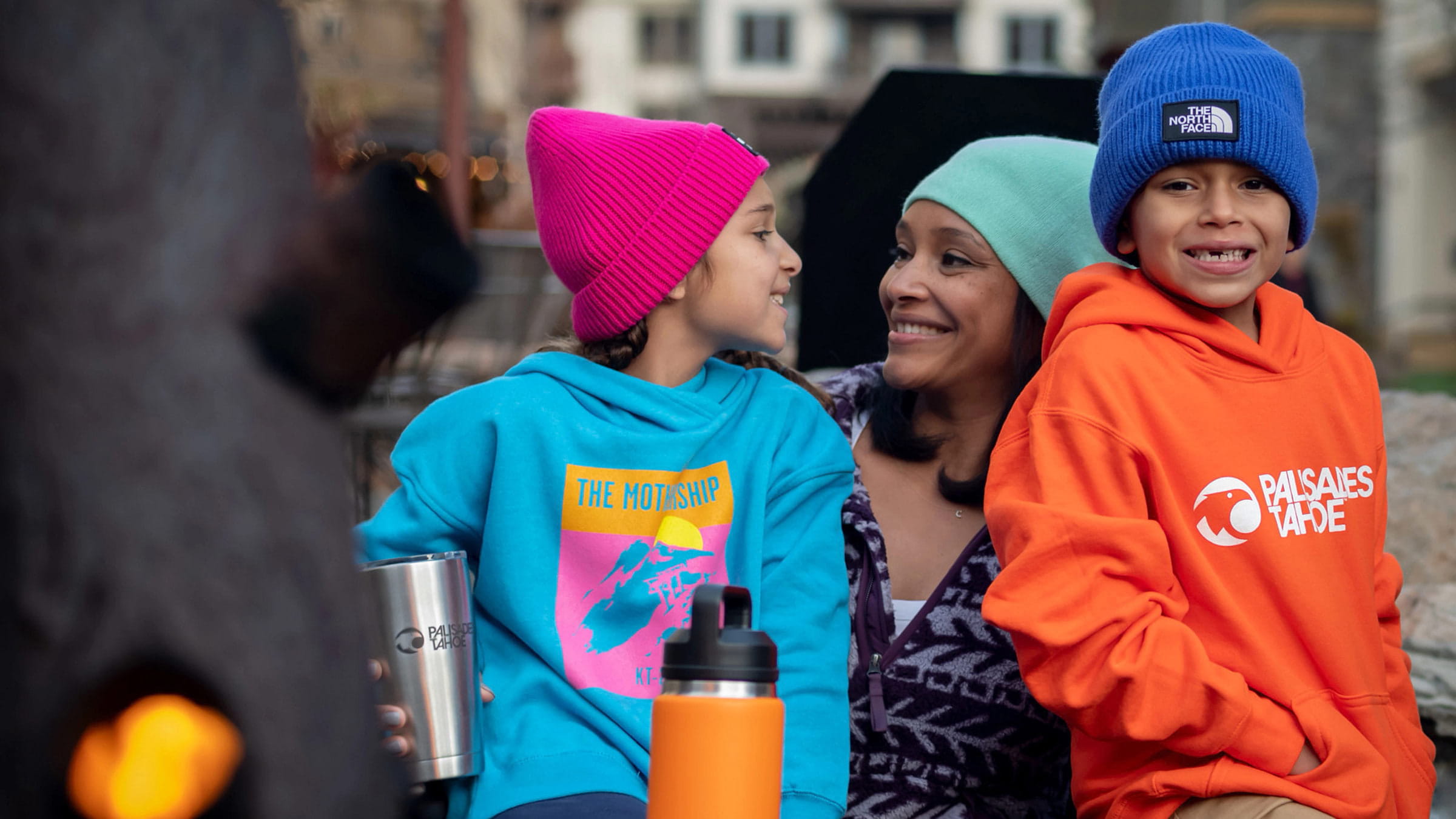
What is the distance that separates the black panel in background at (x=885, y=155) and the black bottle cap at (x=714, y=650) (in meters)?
1.84

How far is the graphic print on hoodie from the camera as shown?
1849mm

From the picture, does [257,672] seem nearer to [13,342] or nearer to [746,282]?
[13,342]

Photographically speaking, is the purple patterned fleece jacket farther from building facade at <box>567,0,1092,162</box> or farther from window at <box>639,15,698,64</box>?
window at <box>639,15,698,64</box>

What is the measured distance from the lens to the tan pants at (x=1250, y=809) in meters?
1.51

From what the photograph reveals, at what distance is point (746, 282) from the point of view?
2.11 metres

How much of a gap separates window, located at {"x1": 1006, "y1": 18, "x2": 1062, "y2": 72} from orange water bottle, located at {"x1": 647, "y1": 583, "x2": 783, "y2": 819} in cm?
3715

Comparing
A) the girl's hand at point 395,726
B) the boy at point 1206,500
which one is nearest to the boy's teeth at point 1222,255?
the boy at point 1206,500

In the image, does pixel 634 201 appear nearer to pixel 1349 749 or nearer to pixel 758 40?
pixel 1349 749

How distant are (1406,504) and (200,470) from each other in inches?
112

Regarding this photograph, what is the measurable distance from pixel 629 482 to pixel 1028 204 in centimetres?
89

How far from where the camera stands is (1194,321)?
176 centimetres

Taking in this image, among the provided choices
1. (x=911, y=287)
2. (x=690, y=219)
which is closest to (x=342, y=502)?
(x=690, y=219)

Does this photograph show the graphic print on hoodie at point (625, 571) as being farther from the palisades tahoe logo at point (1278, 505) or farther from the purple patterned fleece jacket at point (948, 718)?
the palisades tahoe logo at point (1278, 505)

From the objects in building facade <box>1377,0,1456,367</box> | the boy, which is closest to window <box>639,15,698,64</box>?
building facade <box>1377,0,1456,367</box>
